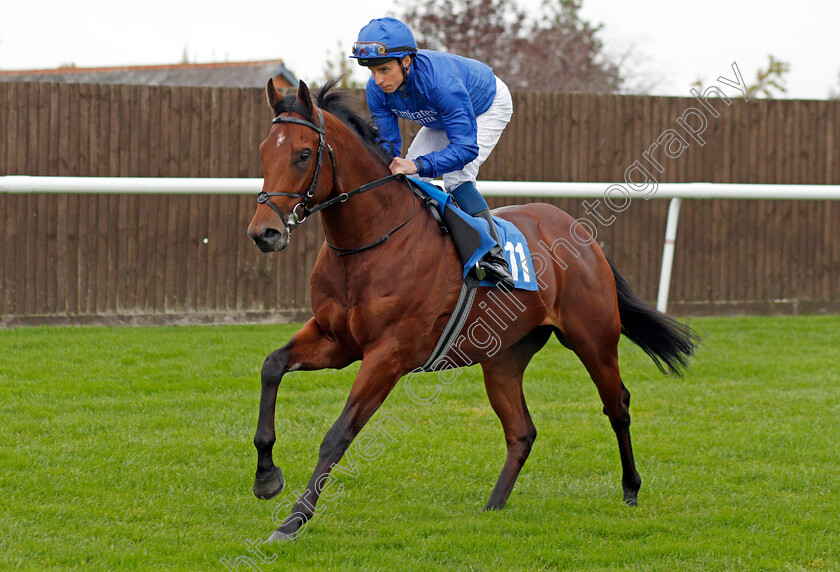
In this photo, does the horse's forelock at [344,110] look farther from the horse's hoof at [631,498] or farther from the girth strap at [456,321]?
the horse's hoof at [631,498]

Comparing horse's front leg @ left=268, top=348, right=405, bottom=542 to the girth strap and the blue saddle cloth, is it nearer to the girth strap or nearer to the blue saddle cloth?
the girth strap

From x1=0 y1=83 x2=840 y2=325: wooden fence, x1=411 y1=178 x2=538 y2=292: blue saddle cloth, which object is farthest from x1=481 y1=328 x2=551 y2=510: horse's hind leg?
x1=0 y1=83 x2=840 y2=325: wooden fence

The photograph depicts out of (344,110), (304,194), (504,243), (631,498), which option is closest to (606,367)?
(631,498)

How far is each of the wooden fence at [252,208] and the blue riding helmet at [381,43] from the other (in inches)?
191

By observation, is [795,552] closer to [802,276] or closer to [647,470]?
[647,470]

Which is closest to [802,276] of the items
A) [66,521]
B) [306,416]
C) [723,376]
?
[723,376]

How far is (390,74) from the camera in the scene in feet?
12.8

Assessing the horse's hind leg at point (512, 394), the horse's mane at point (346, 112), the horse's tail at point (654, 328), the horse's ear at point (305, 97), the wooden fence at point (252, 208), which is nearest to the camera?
the horse's ear at point (305, 97)

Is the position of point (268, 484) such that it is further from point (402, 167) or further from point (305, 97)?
point (305, 97)

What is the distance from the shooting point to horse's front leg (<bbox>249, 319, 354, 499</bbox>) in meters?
3.83

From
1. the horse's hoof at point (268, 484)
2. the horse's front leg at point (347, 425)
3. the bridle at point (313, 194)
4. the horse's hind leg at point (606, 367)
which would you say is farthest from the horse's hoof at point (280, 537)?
the horse's hind leg at point (606, 367)

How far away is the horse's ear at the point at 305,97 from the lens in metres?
3.49

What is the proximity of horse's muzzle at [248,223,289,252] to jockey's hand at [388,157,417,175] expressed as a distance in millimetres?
777

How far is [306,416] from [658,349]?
86.5 inches
